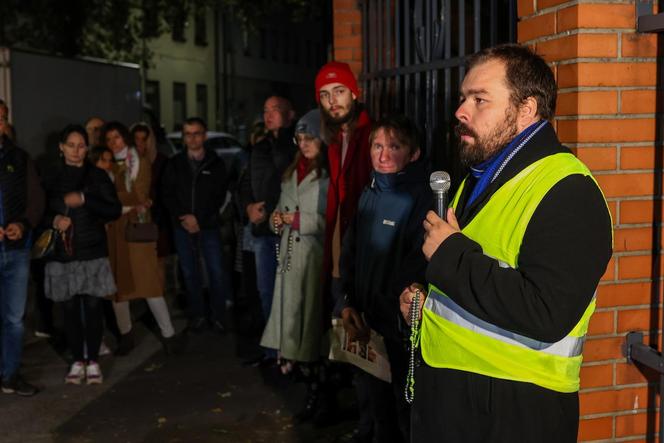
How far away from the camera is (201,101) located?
137 feet

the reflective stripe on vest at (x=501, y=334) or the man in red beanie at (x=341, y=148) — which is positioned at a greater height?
the man in red beanie at (x=341, y=148)

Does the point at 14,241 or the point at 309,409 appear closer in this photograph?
the point at 309,409

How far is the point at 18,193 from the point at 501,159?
463cm

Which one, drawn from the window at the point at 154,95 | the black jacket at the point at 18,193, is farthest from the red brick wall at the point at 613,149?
the window at the point at 154,95

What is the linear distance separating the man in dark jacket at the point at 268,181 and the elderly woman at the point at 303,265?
102cm

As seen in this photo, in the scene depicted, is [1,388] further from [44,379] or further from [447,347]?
[447,347]

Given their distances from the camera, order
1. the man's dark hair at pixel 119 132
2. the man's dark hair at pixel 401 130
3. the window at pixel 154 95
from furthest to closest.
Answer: the window at pixel 154 95 → the man's dark hair at pixel 119 132 → the man's dark hair at pixel 401 130

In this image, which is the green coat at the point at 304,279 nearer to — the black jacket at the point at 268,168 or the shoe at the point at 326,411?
the shoe at the point at 326,411

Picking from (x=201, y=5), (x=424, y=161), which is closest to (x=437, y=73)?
(x=424, y=161)

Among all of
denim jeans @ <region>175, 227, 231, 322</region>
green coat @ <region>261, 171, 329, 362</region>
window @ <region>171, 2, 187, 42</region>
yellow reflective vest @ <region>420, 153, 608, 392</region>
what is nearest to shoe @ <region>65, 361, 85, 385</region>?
green coat @ <region>261, 171, 329, 362</region>

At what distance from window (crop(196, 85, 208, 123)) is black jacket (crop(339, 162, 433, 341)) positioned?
3746 centimetres

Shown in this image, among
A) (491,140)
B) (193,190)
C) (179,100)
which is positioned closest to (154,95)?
(179,100)

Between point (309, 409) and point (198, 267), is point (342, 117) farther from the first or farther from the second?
point (198, 267)

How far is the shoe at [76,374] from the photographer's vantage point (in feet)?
22.5
